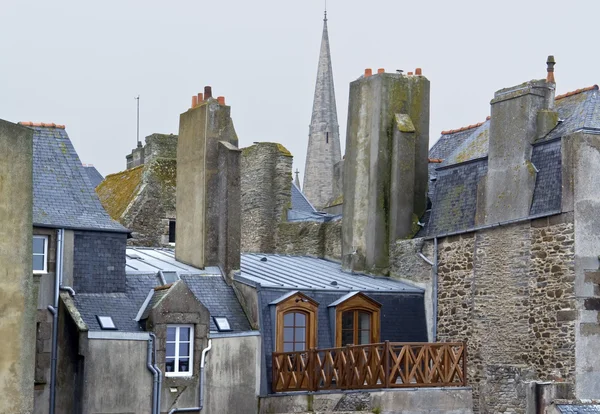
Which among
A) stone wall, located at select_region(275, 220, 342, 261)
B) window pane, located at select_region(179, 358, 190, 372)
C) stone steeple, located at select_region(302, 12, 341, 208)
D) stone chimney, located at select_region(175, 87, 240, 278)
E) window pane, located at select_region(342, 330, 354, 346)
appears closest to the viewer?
window pane, located at select_region(179, 358, 190, 372)

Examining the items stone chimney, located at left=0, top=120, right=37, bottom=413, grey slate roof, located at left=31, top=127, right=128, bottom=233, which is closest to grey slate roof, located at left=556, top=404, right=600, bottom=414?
grey slate roof, located at left=31, top=127, right=128, bottom=233

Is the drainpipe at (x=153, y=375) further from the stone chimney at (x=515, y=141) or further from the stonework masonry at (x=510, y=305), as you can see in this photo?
the stone chimney at (x=515, y=141)

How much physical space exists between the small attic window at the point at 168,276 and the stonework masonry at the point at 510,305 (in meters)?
5.32

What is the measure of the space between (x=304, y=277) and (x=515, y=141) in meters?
5.03

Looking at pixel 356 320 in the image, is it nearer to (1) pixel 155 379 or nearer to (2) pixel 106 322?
(1) pixel 155 379

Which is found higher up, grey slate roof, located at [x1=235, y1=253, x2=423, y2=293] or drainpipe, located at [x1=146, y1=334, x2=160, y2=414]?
grey slate roof, located at [x1=235, y1=253, x2=423, y2=293]

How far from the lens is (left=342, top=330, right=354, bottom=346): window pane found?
1225 inches

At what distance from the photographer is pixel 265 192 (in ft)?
136

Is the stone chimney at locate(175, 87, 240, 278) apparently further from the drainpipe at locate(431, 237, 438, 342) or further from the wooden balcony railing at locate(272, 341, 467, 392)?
the drainpipe at locate(431, 237, 438, 342)

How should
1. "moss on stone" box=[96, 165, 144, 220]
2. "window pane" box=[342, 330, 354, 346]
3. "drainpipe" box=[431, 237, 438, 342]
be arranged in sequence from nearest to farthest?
1. "window pane" box=[342, 330, 354, 346]
2. "drainpipe" box=[431, 237, 438, 342]
3. "moss on stone" box=[96, 165, 144, 220]

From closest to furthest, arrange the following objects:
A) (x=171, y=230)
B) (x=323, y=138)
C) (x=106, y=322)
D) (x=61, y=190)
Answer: (x=106, y=322), (x=61, y=190), (x=171, y=230), (x=323, y=138)

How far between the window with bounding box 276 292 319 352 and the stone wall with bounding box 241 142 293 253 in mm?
10275

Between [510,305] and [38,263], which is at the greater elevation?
[38,263]

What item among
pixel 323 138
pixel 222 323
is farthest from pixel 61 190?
pixel 323 138
